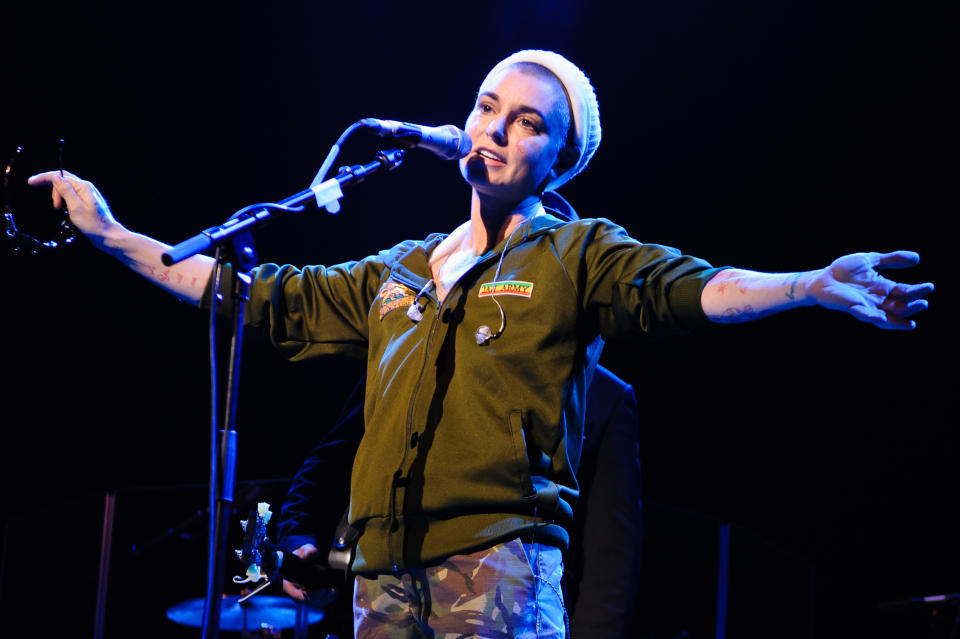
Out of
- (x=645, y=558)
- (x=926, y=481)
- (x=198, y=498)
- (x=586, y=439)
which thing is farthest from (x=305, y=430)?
(x=926, y=481)

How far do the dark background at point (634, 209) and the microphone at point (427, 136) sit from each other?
2327 mm

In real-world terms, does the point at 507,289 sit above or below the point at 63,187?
below

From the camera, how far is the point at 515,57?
2.25 metres

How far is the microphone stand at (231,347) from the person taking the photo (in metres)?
1.40

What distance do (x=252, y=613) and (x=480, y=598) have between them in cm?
272

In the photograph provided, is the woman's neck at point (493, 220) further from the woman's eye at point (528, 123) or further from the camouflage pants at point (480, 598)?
the camouflage pants at point (480, 598)

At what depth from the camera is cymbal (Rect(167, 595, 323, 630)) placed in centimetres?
371

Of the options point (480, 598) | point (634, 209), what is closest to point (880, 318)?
point (480, 598)

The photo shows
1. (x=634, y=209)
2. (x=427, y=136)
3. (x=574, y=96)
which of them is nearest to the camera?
(x=427, y=136)

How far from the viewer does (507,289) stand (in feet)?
5.95

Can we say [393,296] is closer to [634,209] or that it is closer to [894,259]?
[894,259]

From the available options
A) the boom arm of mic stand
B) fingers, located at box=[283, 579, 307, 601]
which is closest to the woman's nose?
the boom arm of mic stand

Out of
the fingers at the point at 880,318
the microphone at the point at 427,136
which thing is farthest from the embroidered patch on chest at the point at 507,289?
the fingers at the point at 880,318

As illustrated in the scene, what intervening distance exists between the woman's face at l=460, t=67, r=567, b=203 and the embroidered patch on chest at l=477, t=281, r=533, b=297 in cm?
31
